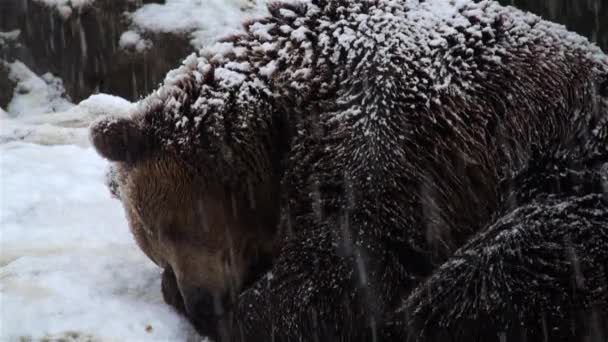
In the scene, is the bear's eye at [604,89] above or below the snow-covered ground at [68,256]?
above

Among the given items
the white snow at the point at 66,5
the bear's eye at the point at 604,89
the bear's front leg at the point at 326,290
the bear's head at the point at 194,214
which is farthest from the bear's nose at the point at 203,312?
the white snow at the point at 66,5

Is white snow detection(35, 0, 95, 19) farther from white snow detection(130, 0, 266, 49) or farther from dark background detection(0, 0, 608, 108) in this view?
white snow detection(130, 0, 266, 49)

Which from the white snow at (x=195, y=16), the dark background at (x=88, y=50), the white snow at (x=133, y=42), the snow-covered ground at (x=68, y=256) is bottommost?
the dark background at (x=88, y=50)

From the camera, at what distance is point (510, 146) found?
321 cm

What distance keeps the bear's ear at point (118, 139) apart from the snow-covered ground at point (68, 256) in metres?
0.15

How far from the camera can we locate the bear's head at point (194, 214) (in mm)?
3316

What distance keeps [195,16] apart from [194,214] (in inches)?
262

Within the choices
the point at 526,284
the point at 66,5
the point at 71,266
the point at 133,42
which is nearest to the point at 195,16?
the point at 133,42

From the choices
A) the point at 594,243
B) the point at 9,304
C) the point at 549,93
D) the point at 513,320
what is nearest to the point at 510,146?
the point at 549,93

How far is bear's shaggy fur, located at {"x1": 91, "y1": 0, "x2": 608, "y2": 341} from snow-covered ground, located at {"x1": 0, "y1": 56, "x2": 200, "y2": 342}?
0.73ft

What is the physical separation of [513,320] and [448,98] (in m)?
0.90

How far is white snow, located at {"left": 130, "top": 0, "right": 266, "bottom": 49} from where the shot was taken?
942cm

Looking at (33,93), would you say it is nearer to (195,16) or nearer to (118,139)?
(195,16)

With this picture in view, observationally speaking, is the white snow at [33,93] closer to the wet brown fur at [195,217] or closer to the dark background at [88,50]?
the dark background at [88,50]
